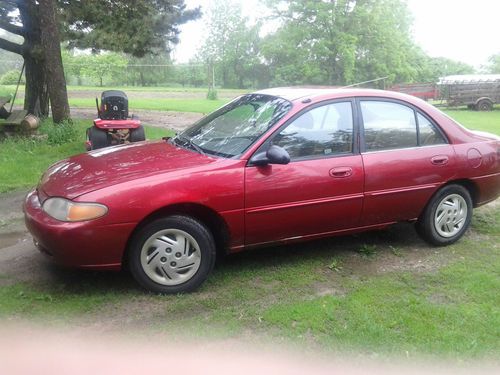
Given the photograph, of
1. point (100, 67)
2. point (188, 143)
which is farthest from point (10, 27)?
point (100, 67)

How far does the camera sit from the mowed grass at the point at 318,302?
353 centimetres

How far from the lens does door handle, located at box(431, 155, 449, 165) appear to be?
500 centimetres

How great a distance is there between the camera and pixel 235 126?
4781mm

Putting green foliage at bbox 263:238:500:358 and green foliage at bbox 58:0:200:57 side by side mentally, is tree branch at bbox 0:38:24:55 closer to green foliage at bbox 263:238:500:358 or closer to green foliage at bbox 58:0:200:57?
green foliage at bbox 58:0:200:57

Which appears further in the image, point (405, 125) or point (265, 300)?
point (405, 125)

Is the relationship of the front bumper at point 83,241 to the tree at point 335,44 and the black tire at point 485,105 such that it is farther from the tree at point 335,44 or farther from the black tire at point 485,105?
the tree at point 335,44

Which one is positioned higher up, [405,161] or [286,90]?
[286,90]

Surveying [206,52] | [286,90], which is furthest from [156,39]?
[206,52]

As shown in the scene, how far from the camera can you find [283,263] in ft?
15.7

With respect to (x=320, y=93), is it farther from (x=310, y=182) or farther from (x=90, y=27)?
(x=90, y=27)

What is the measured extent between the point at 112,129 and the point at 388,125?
4695mm

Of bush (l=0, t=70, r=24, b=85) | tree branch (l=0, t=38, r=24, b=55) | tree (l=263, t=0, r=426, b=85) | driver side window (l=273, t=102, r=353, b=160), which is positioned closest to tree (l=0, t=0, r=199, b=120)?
tree branch (l=0, t=38, r=24, b=55)

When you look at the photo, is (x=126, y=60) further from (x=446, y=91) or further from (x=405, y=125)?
(x=405, y=125)

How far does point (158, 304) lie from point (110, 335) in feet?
1.70
